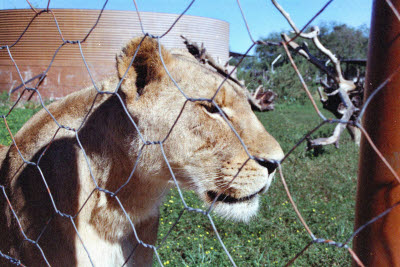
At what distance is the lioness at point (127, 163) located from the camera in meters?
1.54

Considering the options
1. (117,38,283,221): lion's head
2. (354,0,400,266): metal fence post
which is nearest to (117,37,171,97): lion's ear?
(117,38,283,221): lion's head

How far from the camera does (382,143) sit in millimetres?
788

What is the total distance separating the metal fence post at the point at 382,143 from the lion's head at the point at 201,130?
2.19 feet

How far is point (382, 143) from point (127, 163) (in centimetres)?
115

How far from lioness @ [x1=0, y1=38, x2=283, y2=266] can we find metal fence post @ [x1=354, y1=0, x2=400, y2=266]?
25.9 inches

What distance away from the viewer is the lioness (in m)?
1.54

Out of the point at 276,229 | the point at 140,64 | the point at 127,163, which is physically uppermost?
the point at 140,64

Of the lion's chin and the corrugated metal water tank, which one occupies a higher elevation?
the lion's chin

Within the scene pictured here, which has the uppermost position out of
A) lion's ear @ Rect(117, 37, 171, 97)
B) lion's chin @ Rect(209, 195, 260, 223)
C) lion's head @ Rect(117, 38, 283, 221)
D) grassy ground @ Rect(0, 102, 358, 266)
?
lion's ear @ Rect(117, 37, 171, 97)

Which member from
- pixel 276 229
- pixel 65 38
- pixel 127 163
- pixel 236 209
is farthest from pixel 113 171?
pixel 65 38

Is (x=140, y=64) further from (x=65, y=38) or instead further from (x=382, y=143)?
(x=65, y=38)

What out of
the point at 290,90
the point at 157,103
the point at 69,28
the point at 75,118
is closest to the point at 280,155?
the point at 157,103

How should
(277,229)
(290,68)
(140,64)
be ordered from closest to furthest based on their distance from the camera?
(140,64)
(277,229)
(290,68)

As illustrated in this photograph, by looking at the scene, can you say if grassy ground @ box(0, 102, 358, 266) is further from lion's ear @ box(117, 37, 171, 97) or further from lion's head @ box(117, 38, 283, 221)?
lion's ear @ box(117, 37, 171, 97)
